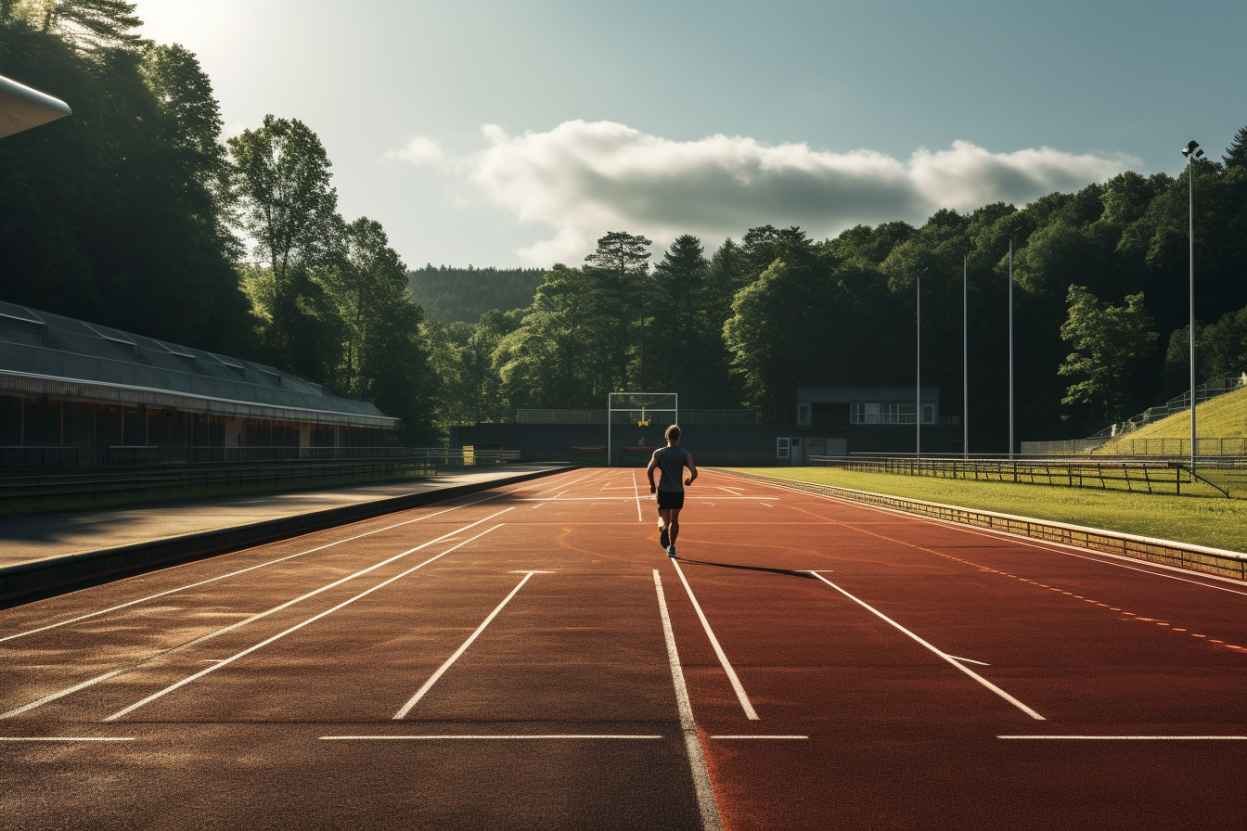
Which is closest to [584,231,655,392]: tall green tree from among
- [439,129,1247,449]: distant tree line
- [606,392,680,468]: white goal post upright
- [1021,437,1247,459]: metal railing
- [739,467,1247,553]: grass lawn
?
[439,129,1247,449]: distant tree line

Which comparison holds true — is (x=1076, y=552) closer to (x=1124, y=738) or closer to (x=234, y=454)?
(x=1124, y=738)

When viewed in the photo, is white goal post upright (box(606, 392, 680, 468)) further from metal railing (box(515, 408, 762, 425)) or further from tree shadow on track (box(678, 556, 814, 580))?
tree shadow on track (box(678, 556, 814, 580))

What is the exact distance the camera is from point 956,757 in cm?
575

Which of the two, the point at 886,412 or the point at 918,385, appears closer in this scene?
the point at 918,385

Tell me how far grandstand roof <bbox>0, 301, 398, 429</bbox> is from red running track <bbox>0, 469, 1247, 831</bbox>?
1833 centimetres

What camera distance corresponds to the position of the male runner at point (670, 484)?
15102 millimetres

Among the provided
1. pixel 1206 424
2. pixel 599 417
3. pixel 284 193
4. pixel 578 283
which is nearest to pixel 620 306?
pixel 578 283

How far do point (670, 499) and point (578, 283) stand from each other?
10412cm

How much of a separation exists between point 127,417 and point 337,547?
1958 centimetres

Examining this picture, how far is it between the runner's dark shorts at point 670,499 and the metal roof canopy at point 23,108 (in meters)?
10.2

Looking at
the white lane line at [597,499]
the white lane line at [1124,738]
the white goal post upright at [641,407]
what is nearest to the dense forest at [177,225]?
the white goal post upright at [641,407]

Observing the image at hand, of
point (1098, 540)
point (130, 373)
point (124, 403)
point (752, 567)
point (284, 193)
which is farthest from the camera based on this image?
point (284, 193)

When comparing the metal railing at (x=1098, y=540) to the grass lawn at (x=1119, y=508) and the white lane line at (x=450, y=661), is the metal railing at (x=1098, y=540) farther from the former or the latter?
the white lane line at (x=450, y=661)

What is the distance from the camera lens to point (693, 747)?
5895mm
